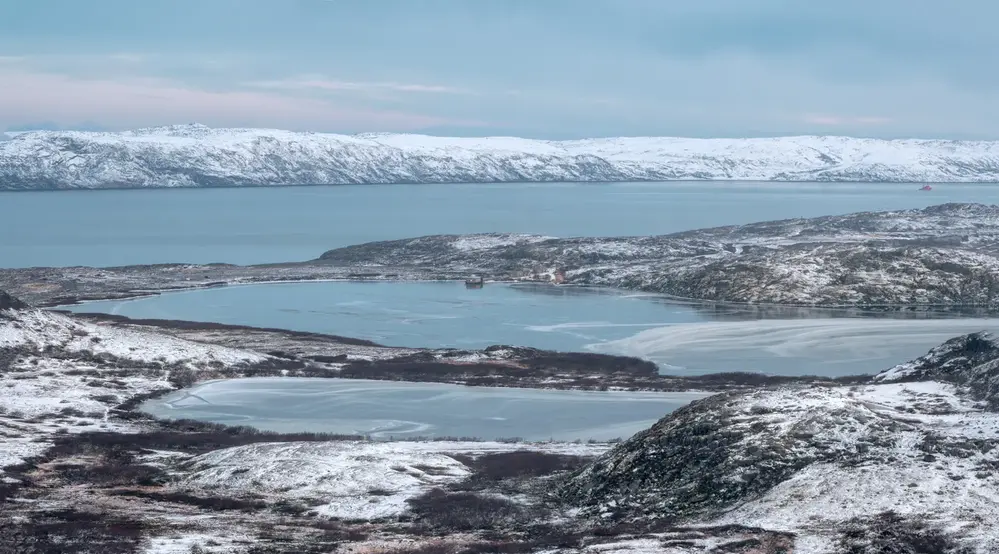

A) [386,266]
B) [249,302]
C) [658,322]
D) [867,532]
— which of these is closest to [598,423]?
[867,532]

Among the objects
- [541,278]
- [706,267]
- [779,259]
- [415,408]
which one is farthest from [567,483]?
[541,278]

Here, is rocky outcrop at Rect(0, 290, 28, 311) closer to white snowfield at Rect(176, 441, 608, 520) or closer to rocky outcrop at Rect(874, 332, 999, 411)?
white snowfield at Rect(176, 441, 608, 520)

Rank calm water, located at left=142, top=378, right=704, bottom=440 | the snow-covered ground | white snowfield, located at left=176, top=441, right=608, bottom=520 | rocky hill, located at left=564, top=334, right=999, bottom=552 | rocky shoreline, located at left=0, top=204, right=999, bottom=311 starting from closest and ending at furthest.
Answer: rocky hill, located at left=564, top=334, right=999, bottom=552 < white snowfield, located at left=176, top=441, right=608, bottom=520 < calm water, located at left=142, top=378, right=704, bottom=440 < the snow-covered ground < rocky shoreline, located at left=0, top=204, right=999, bottom=311

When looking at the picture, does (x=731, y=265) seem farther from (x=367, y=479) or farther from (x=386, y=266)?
(x=367, y=479)

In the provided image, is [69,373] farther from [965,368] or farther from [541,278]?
[541,278]

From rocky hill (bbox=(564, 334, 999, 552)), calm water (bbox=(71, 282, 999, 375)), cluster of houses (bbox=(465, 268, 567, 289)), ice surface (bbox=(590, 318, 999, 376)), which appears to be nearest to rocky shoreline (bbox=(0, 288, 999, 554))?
rocky hill (bbox=(564, 334, 999, 552))

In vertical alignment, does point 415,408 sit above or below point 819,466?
below
